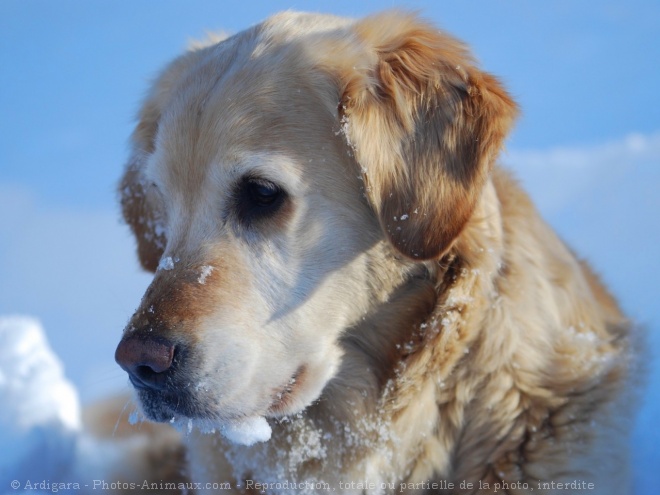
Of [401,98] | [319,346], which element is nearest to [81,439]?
[319,346]

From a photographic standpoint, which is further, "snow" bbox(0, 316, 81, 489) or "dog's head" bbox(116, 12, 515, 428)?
"snow" bbox(0, 316, 81, 489)

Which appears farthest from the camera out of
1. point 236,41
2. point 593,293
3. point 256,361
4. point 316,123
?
point 593,293

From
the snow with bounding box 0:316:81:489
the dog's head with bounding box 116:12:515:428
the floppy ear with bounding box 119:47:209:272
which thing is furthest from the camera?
the snow with bounding box 0:316:81:489

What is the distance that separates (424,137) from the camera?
8.55 ft

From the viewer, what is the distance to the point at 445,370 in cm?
272

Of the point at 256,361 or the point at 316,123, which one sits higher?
the point at 316,123

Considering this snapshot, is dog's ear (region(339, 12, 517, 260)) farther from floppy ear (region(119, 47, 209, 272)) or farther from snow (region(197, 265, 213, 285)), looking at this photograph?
floppy ear (region(119, 47, 209, 272))

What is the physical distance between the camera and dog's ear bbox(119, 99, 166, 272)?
3350 mm

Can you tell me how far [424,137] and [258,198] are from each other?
63cm

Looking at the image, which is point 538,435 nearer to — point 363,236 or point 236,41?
point 363,236

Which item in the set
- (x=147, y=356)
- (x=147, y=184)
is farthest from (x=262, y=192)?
(x=147, y=184)

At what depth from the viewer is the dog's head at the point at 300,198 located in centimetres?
247

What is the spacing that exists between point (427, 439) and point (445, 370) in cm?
29

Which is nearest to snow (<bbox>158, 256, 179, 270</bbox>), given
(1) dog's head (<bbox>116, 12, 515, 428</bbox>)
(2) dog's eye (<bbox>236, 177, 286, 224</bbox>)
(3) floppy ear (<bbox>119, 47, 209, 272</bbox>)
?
(1) dog's head (<bbox>116, 12, 515, 428</bbox>)
